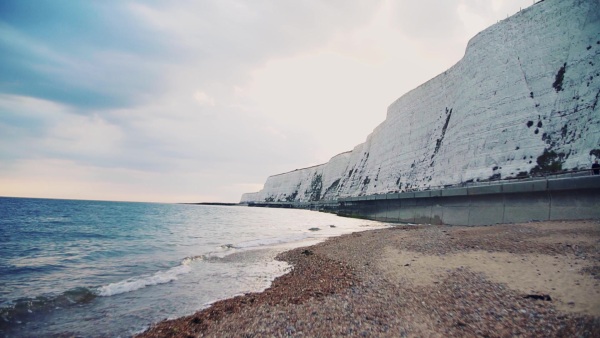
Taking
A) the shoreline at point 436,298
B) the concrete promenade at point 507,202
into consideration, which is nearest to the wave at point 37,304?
the shoreline at point 436,298

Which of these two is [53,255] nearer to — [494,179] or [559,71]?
[494,179]

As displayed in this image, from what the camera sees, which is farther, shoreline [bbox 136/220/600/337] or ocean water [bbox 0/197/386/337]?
ocean water [bbox 0/197/386/337]

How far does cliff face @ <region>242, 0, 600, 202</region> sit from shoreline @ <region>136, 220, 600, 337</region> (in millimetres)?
11435

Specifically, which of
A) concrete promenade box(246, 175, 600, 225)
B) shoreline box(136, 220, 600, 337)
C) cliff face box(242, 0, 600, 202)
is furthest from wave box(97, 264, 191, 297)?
cliff face box(242, 0, 600, 202)

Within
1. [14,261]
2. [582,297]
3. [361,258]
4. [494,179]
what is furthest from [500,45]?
[14,261]

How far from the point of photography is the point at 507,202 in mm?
16859

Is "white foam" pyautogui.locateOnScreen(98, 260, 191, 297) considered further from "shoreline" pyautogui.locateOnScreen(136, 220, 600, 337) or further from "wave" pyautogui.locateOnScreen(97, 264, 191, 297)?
"shoreline" pyautogui.locateOnScreen(136, 220, 600, 337)

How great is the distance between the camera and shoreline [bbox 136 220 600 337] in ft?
13.9

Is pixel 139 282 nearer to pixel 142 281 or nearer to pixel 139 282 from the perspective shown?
pixel 139 282

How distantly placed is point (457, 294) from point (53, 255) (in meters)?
15.9

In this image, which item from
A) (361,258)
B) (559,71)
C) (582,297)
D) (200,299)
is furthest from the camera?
(559,71)

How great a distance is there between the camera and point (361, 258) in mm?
10008

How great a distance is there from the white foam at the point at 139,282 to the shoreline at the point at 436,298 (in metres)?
3.15

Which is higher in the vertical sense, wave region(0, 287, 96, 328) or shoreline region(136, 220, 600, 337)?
shoreline region(136, 220, 600, 337)
